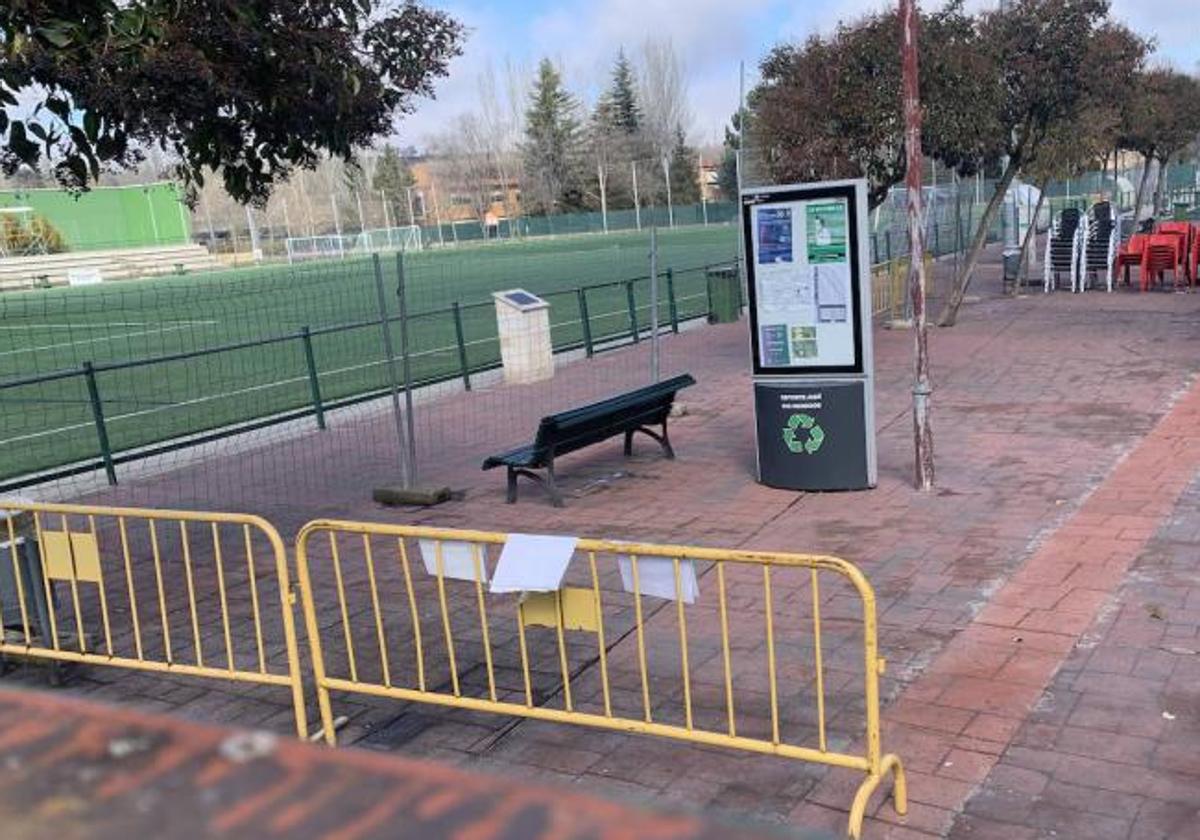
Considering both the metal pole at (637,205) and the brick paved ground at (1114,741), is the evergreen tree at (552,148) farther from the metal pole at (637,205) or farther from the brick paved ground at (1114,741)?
the brick paved ground at (1114,741)

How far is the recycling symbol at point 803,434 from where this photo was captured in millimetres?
7797

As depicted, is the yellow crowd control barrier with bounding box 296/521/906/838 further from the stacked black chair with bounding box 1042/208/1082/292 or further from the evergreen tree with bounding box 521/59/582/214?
the evergreen tree with bounding box 521/59/582/214

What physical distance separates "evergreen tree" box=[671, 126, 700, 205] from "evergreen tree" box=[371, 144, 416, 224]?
2396 cm

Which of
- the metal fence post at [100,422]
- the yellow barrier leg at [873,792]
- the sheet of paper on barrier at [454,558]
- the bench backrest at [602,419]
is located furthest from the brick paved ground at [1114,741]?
the metal fence post at [100,422]

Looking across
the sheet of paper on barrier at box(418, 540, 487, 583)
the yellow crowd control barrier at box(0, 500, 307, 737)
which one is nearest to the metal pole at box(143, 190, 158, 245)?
the yellow crowd control barrier at box(0, 500, 307, 737)

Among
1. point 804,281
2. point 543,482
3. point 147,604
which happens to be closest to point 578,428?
point 543,482

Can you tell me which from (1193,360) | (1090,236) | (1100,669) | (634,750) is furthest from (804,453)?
(1090,236)

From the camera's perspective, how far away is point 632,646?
17.1 feet

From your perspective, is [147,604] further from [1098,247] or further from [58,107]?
[1098,247]

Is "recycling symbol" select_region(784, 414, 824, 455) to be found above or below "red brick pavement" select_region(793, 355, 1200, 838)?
above

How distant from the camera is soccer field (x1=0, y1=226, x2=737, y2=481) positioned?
13.2m

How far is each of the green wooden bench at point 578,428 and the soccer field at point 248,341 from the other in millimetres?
3295

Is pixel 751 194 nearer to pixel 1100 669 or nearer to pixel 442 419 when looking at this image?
pixel 1100 669

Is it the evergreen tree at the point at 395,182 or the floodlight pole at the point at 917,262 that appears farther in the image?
the evergreen tree at the point at 395,182
